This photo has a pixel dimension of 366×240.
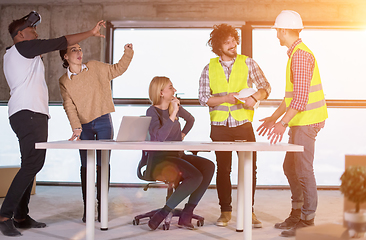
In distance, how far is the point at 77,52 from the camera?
3037 millimetres

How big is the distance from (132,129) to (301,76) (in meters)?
1.19

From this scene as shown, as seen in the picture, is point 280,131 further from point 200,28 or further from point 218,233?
point 200,28

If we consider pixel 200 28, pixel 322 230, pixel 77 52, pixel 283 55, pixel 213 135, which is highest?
pixel 200 28

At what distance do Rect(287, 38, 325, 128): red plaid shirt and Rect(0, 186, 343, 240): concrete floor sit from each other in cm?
78

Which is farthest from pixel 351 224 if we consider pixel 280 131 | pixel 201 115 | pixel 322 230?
pixel 201 115

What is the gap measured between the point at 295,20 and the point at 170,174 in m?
1.44

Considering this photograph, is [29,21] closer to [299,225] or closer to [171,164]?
[171,164]

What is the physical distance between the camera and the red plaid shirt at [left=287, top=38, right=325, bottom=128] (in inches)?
97.8

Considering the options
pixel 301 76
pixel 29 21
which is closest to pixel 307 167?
pixel 301 76

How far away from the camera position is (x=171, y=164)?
277 cm

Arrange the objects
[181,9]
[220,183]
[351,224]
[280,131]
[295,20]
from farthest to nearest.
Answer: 1. [181,9]
2. [220,183]
3. [295,20]
4. [280,131]
5. [351,224]

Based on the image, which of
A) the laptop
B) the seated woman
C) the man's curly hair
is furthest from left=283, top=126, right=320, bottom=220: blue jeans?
the laptop

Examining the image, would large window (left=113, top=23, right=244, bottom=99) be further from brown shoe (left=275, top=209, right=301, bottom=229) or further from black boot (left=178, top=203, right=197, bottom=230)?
brown shoe (left=275, top=209, right=301, bottom=229)

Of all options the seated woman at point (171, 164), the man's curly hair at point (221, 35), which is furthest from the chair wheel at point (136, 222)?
the man's curly hair at point (221, 35)
